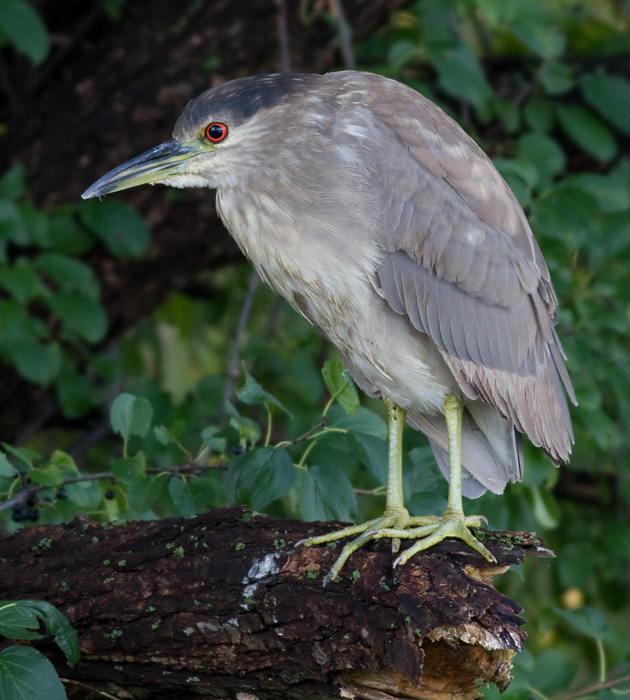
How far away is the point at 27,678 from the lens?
1.82 metres

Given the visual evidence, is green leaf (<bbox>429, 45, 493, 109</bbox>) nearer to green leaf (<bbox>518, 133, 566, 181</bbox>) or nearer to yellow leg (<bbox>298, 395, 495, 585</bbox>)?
green leaf (<bbox>518, 133, 566, 181</bbox>)

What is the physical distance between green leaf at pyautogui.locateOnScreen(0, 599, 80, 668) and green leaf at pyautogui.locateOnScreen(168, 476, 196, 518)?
1.65 feet

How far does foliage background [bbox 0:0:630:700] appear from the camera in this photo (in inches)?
99.2

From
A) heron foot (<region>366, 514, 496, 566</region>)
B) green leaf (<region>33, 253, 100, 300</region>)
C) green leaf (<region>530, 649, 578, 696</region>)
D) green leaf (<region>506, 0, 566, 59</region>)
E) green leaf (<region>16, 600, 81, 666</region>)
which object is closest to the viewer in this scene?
green leaf (<region>16, 600, 81, 666</region>)

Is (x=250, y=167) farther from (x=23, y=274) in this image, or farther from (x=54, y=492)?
(x=23, y=274)

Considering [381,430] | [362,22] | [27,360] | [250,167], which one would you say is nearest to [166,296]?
[27,360]

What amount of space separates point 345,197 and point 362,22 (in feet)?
7.09

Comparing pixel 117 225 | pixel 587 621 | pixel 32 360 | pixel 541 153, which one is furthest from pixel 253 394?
pixel 541 153

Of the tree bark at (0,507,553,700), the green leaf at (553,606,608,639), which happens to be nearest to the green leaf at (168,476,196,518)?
the tree bark at (0,507,553,700)

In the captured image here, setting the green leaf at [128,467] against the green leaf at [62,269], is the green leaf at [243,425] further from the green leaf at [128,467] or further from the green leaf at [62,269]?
the green leaf at [62,269]

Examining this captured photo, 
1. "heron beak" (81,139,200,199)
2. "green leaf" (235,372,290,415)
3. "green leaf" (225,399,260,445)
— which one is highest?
"heron beak" (81,139,200,199)

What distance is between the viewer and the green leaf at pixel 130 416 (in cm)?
248

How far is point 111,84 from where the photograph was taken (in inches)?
165

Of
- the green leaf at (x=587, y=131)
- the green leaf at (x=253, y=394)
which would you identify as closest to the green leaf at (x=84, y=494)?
the green leaf at (x=253, y=394)
